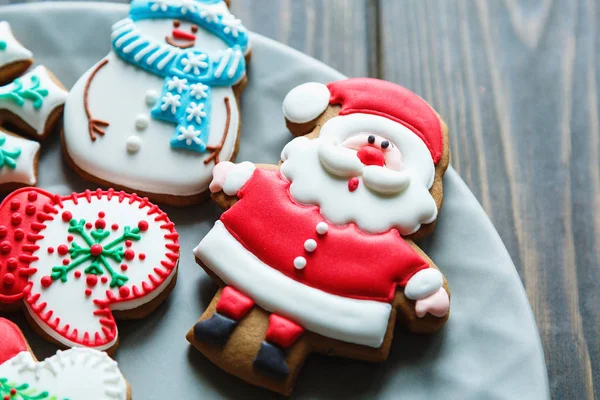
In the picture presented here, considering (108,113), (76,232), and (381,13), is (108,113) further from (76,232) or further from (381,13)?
(381,13)

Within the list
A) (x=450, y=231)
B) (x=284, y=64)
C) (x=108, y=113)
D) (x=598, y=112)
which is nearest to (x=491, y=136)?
(x=598, y=112)

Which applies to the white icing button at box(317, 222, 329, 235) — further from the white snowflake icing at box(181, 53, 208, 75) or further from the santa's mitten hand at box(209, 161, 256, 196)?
the white snowflake icing at box(181, 53, 208, 75)

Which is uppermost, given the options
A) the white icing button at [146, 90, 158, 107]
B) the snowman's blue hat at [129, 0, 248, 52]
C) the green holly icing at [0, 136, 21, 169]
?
the snowman's blue hat at [129, 0, 248, 52]

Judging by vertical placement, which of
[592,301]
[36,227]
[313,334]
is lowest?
[592,301]

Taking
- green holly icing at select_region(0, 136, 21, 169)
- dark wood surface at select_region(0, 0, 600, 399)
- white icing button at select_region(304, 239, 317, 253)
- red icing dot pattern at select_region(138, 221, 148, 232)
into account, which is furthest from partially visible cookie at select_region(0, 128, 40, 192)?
dark wood surface at select_region(0, 0, 600, 399)

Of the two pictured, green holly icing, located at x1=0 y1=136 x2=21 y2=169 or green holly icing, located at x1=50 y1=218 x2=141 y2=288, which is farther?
green holly icing, located at x1=0 y1=136 x2=21 y2=169

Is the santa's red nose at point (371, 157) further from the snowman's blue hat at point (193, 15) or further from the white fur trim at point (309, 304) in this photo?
the snowman's blue hat at point (193, 15)

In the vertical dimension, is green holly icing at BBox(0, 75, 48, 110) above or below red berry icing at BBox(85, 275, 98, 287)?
above

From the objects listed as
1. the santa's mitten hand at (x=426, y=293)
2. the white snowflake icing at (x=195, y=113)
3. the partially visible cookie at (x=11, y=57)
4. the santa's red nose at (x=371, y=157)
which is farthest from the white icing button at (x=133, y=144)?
the santa's mitten hand at (x=426, y=293)
